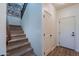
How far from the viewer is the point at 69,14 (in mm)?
1958

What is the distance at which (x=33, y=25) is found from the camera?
223 centimetres

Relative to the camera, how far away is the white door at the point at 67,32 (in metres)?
1.79

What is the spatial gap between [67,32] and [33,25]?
0.76m

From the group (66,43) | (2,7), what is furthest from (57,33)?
→ (2,7)

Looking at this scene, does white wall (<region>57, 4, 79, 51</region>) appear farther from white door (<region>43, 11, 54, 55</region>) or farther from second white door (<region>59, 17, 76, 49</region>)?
white door (<region>43, 11, 54, 55</region>)

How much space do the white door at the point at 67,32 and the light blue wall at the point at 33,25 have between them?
1.34ft

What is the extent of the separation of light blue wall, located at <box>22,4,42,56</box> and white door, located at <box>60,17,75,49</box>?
16.0 inches

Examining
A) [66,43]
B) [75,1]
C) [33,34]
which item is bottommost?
[66,43]

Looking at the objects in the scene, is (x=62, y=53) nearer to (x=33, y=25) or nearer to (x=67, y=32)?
(x=67, y=32)

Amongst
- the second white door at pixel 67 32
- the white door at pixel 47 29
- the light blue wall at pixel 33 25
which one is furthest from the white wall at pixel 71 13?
the light blue wall at pixel 33 25

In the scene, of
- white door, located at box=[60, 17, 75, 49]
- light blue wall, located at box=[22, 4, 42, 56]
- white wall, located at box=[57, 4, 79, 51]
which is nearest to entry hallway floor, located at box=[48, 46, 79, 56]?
white door, located at box=[60, 17, 75, 49]

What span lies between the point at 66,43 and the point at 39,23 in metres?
0.62

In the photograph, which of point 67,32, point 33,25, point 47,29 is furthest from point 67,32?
point 33,25

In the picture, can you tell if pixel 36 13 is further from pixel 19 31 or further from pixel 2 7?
pixel 2 7
